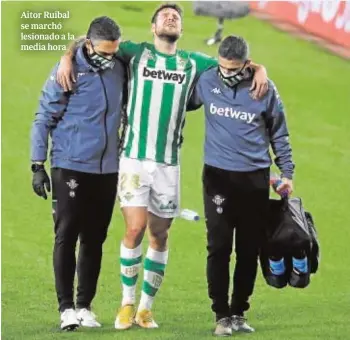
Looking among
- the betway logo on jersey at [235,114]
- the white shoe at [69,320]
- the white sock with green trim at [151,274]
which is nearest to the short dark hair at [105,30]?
the betway logo on jersey at [235,114]

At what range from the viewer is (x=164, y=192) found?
26.9ft

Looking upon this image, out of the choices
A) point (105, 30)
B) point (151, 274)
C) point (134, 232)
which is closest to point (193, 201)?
point (151, 274)

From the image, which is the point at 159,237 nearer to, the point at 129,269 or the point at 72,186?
the point at 129,269

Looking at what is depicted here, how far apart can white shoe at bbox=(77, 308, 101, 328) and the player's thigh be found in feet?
2.41

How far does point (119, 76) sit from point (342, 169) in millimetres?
4810

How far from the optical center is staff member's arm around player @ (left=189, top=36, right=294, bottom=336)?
8016mm

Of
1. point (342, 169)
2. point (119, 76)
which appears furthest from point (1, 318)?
point (342, 169)

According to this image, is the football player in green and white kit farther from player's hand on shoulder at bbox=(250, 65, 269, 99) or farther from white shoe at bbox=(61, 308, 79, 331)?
white shoe at bbox=(61, 308, 79, 331)

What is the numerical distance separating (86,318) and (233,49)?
70.6 inches

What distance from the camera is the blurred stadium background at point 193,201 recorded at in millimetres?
8721

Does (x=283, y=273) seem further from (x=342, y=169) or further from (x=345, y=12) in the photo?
(x=345, y=12)

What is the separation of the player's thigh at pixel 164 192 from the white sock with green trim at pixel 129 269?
0.87 ft

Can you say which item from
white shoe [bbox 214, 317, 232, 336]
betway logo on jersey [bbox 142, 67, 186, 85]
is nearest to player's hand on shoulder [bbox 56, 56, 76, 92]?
betway logo on jersey [bbox 142, 67, 186, 85]

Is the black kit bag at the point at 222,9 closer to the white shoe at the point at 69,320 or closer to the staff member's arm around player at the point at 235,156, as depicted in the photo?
the staff member's arm around player at the point at 235,156
